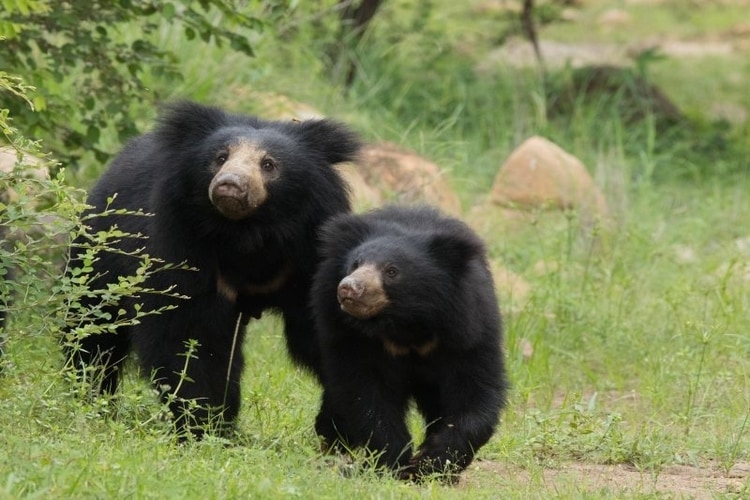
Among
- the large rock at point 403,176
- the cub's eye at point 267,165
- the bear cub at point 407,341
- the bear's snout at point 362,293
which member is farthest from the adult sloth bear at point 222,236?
the large rock at point 403,176

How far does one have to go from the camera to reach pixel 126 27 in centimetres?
952

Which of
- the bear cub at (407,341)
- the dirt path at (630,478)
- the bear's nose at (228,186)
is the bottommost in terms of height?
the dirt path at (630,478)

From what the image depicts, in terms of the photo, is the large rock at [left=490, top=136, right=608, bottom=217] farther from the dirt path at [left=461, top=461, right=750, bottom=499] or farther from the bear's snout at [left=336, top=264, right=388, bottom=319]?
the bear's snout at [left=336, top=264, right=388, bottom=319]

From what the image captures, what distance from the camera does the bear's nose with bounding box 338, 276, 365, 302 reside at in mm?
4652

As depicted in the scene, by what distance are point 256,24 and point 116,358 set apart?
5.85ft

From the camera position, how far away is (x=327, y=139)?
5.27 meters

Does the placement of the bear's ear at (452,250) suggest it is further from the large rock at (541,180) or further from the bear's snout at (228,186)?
the large rock at (541,180)

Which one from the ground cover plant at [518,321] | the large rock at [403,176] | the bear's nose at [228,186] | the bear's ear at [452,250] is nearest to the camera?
the ground cover plant at [518,321]

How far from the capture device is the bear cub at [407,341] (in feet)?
15.9

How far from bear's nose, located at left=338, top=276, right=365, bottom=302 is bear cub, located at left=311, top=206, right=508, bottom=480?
25 millimetres

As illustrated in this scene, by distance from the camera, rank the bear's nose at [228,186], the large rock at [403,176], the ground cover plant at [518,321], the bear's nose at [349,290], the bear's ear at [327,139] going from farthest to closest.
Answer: the large rock at [403,176], the bear's ear at [327,139], the bear's nose at [228,186], the bear's nose at [349,290], the ground cover plant at [518,321]

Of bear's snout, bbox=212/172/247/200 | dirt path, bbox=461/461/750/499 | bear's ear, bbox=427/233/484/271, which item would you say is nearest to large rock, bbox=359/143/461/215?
bear's ear, bbox=427/233/484/271

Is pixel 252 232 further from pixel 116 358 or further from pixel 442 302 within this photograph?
pixel 116 358

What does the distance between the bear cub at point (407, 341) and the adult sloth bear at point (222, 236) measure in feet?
0.69
